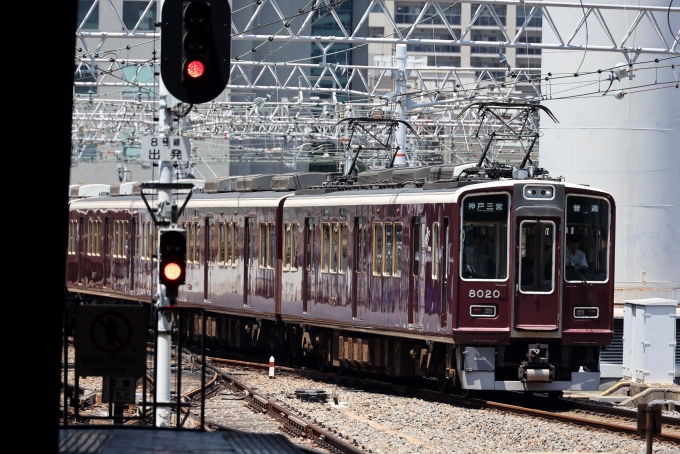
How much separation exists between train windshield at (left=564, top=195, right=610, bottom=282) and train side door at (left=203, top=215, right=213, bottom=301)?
9.12 meters

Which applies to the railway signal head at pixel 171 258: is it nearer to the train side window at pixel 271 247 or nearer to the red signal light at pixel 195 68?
the red signal light at pixel 195 68

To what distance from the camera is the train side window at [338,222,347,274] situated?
746 inches

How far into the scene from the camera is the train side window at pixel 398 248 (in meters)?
17.3

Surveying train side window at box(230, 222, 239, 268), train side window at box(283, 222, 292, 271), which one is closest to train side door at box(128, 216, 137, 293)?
Result: train side window at box(230, 222, 239, 268)

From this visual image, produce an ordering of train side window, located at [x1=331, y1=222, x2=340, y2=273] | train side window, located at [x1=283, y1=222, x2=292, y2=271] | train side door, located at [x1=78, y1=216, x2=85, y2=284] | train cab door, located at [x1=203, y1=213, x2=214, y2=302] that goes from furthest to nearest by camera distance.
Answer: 1. train side door, located at [x1=78, y1=216, x2=85, y2=284]
2. train cab door, located at [x1=203, y1=213, x2=214, y2=302]
3. train side window, located at [x1=283, y1=222, x2=292, y2=271]
4. train side window, located at [x1=331, y1=222, x2=340, y2=273]

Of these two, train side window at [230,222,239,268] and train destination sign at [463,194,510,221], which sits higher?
train destination sign at [463,194,510,221]

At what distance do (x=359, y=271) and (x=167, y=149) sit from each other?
6582mm

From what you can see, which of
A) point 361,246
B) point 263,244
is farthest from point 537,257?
point 263,244

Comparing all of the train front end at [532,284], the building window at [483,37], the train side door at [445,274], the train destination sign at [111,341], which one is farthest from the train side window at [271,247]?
the building window at [483,37]

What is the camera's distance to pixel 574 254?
1655 centimetres

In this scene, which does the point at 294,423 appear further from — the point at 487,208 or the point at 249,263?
Result: the point at 249,263

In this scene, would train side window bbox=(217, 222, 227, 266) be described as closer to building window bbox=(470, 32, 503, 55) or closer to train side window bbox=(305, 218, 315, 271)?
train side window bbox=(305, 218, 315, 271)

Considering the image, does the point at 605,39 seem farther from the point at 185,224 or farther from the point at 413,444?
the point at 413,444

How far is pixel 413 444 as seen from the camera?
1295 cm
